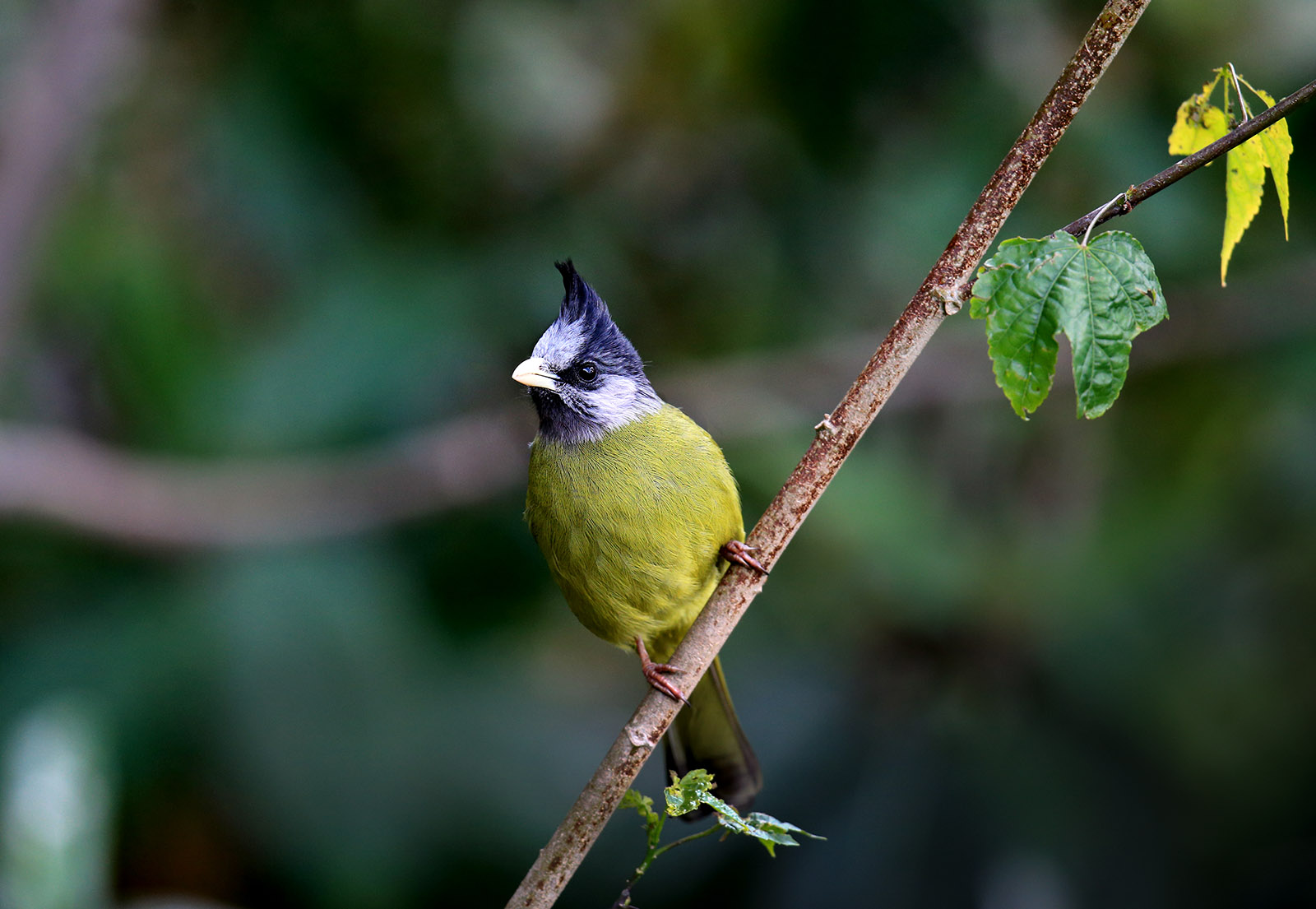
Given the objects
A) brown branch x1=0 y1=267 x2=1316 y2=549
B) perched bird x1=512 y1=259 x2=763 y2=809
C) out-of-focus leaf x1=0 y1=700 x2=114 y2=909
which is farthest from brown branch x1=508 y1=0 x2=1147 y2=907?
brown branch x1=0 y1=267 x2=1316 y2=549

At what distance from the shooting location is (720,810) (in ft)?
5.82

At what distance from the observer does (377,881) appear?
4.55 meters

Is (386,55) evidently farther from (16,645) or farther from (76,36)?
(16,645)

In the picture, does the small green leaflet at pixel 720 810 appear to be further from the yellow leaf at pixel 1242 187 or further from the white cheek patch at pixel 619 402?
the white cheek patch at pixel 619 402

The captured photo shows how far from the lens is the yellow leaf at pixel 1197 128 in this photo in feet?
6.59

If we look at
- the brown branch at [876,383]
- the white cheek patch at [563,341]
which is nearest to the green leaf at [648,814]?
the brown branch at [876,383]

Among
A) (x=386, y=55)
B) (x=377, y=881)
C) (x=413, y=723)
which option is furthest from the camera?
(x=386, y=55)

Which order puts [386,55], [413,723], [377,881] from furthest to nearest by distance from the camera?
1. [386,55]
2. [413,723]
3. [377,881]

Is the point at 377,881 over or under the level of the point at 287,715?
under

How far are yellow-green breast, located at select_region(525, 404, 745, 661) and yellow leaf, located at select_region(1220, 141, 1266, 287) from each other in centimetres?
145

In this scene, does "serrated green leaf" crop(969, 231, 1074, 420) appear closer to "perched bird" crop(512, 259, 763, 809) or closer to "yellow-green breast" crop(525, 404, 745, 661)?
"perched bird" crop(512, 259, 763, 809)

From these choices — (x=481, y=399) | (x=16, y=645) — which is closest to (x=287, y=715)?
(x=16, y=645)

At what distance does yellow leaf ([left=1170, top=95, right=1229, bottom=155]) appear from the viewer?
201 cm

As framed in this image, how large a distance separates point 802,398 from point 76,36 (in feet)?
11.1
